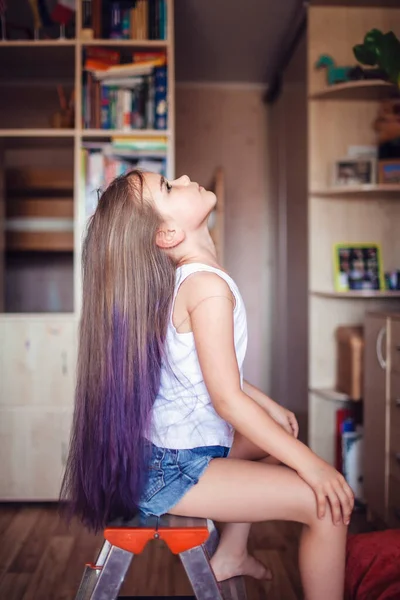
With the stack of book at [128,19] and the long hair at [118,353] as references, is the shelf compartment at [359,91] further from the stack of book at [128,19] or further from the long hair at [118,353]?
the long hair at [118,353]

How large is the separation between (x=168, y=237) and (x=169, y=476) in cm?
48

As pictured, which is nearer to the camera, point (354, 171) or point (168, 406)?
point (168, 406)

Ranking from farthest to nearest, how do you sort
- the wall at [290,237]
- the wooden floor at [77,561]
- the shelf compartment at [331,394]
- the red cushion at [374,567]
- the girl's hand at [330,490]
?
the wall at [290,237], the shelf compartment at [331,394], the wooden floor at [77,561], the red cushion at [374,567], the girl's hand at [330,490]

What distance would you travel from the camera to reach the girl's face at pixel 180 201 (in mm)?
1285

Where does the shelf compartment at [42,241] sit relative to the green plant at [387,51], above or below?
below

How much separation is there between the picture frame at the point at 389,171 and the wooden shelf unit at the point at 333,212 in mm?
179

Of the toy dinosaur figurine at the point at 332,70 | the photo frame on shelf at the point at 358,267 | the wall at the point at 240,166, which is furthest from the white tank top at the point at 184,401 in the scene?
the wall at the point at 240,166

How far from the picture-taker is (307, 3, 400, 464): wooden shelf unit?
10.6 ft

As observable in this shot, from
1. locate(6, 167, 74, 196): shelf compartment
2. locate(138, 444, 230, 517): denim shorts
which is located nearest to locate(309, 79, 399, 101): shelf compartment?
locate(6, 167, 74, 196): shelf compartment

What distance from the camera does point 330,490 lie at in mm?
1091

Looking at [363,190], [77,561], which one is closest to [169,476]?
[77,561]

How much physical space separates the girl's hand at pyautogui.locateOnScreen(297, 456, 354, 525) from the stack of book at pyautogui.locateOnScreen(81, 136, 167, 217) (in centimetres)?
205

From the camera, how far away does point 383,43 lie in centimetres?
254

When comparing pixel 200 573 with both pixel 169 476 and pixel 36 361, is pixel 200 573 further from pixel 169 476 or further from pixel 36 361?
pixel 36 361
